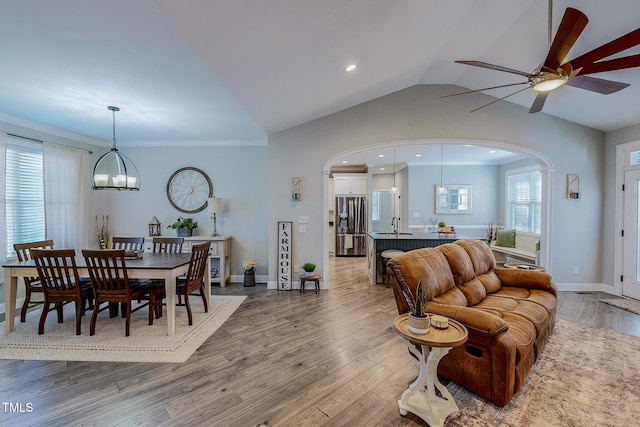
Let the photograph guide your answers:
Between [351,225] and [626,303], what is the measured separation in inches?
218

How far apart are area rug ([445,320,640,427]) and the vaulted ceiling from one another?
10.6 feet

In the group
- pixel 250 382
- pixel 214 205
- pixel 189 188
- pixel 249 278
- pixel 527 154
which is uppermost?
pixel 527 154

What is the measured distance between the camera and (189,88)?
10.3ft

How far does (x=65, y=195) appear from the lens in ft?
15.3

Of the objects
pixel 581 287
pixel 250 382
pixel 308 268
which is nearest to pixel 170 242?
pixel 308 268

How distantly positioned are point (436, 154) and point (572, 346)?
5033 mm

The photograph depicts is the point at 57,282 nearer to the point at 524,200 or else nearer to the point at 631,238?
the point at 631,238

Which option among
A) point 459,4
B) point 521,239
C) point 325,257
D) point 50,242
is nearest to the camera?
point 459,4

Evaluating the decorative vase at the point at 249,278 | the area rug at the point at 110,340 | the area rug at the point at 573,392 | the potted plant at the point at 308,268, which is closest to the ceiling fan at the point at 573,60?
the area rug at the point at 573,392

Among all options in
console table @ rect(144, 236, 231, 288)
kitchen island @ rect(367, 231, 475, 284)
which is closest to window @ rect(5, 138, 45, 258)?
console table @ rect(144, 236, 231, 288)

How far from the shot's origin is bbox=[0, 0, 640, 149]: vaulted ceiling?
2.06 metres

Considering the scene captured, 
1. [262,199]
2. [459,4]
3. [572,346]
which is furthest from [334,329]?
[459,4]

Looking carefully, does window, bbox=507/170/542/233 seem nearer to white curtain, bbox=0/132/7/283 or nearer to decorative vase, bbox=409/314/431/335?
decorative vase, bbox=409/314/431/335

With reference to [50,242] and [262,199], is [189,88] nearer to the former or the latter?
[262,199]
